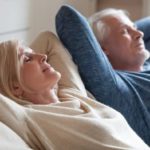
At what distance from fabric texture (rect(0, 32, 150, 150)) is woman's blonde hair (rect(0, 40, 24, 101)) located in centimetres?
10

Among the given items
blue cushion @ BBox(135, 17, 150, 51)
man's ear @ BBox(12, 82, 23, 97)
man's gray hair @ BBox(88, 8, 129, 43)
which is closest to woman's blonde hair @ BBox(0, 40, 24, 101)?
man's ear @ BBox(12, 82, 23, 97)

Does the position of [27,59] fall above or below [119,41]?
above

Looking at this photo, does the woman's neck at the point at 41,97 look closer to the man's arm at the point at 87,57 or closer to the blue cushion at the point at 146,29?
the man's arm at the point at 87,57

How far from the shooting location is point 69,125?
134 cm

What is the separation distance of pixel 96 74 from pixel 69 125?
531 millimetres

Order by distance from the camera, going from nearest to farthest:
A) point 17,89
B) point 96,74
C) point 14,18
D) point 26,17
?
point 17,89, point 96,74, point 14,18, point 26,17

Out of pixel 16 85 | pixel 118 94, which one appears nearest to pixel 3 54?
pixel 16 85

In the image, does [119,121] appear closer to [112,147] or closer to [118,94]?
[112,147]

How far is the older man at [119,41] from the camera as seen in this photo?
2.22 meters

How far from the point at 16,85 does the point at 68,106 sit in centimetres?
21

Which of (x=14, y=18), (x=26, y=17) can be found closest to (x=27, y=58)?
(x=14, y=18)

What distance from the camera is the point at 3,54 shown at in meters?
1.44

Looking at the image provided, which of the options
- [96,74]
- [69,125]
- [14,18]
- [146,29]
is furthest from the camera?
[14,18]

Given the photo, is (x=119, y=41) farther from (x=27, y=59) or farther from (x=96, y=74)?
(x=27, y=59)
